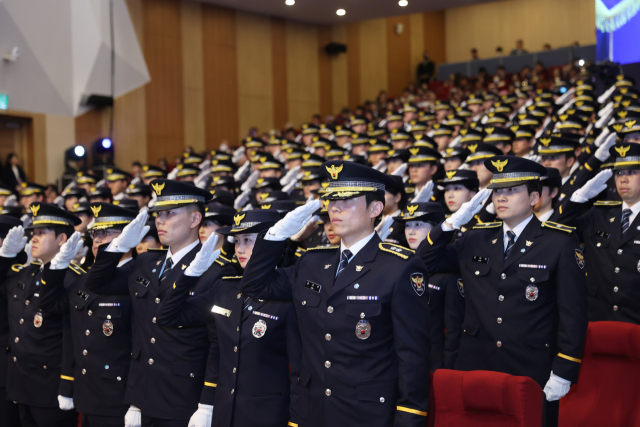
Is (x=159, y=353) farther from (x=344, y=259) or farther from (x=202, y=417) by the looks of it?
(x=344, y=259)

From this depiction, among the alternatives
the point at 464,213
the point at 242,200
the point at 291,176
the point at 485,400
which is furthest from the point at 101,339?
the point at 291,176

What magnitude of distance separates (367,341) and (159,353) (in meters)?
1.35

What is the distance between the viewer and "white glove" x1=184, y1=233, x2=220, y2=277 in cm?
309

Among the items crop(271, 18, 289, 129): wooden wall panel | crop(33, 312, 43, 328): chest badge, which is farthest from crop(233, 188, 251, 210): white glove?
crop(271, 18, 289, 129): wooden wall panel

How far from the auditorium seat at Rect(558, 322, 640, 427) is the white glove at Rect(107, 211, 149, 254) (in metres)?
2.32

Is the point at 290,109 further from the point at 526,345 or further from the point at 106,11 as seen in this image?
the point at 526,345

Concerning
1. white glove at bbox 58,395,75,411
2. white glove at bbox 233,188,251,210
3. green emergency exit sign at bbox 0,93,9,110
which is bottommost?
white glove at bbox 58,395,75,411

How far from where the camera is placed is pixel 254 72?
16234mm

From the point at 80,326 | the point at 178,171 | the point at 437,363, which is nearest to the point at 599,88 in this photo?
the point at 178,171

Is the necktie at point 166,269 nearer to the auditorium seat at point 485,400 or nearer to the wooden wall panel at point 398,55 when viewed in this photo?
the auditorium seat at point 485,400

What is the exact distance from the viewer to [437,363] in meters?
3.66

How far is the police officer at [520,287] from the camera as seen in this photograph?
2.88 metres

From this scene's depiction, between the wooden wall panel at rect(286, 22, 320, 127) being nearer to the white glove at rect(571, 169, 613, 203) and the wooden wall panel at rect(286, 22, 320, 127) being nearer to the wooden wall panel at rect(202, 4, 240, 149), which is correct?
the wooden wall panel at rect(202, 4, 240, 149)

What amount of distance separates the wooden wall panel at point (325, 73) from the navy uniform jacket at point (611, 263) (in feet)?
46.4
